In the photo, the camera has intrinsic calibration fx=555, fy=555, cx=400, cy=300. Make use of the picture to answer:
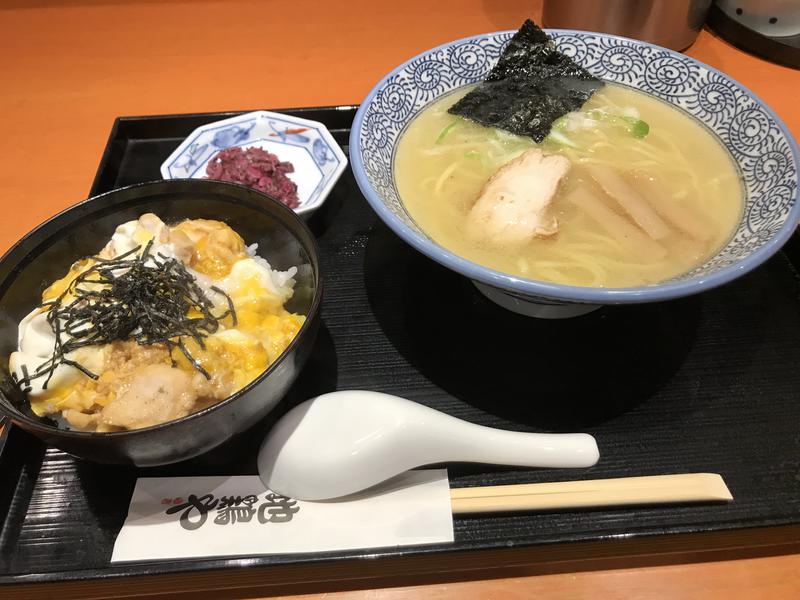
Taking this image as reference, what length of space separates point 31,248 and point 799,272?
1.89 metres

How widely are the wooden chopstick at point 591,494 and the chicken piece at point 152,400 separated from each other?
0.54 meters

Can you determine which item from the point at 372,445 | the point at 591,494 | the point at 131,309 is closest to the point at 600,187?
the point at 591,494

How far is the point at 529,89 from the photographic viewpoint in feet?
5.66

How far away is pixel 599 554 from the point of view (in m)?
1.05

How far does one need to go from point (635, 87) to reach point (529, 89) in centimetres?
34

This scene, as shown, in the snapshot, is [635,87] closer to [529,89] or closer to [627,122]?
[627,122]

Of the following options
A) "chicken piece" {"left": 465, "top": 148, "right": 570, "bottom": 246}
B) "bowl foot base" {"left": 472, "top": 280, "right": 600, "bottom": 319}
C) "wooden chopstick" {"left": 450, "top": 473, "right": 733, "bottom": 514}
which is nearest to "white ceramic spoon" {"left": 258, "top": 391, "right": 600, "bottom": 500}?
"wooden chopstick" {"left": 450, "top": 473, "right": 733, "bottom": 514}

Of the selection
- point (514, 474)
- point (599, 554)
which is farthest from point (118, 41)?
point (599, 554)

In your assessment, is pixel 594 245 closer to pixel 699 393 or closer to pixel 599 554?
pixel 699 393

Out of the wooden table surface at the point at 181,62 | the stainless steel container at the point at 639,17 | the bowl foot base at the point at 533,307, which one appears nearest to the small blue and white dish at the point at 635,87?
the bowl foot base at the point at 533,307

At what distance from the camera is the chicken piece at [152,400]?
993 millimetres

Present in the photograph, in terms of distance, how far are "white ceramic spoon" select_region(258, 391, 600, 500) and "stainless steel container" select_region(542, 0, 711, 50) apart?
185 centimetres

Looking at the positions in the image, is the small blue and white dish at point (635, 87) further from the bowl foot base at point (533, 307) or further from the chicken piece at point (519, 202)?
the chicken piece at point (519, 202)

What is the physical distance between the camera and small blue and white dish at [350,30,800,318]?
109 centimetres
